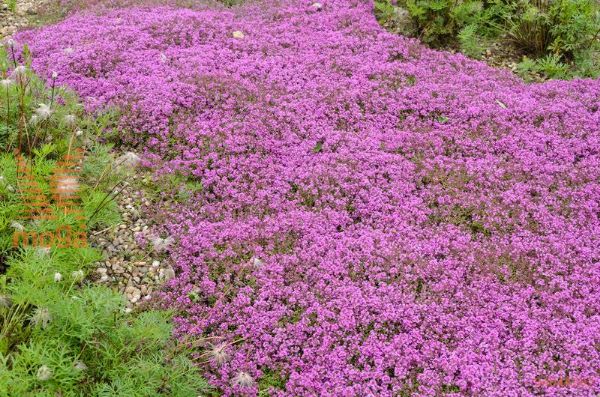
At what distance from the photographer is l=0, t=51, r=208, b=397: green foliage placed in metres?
3.78

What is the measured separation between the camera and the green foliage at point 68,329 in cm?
378

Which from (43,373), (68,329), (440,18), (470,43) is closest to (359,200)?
(68,329)

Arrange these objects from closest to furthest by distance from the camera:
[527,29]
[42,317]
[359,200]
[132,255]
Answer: [42,317], [132,255], [359,200], [527,29]

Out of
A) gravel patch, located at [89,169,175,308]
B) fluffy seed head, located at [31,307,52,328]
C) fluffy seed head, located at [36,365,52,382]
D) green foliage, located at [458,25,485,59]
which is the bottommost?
gravel patch, located at [89,169,175,308]

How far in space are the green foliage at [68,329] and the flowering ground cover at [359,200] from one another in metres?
0.48

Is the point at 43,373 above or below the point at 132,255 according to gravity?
above

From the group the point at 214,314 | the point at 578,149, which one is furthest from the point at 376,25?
the point at 214,314

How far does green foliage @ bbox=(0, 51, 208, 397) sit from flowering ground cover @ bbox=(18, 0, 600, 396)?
0.48 metres

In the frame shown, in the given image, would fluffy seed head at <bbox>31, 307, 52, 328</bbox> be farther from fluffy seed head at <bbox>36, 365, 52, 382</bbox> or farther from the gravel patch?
the gravel patch

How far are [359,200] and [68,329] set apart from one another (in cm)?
335

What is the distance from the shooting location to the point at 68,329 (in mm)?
4004

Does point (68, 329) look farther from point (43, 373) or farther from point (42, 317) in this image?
point (43, 373)

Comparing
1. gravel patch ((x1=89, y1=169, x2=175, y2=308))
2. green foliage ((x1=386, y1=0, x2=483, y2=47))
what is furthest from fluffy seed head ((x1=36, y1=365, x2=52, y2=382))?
green foliage ((x1=386, y1=0, x2=483, y2=47))

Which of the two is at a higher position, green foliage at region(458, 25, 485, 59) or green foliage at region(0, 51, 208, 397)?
green foliage at region(458, 25, 485, 59)
